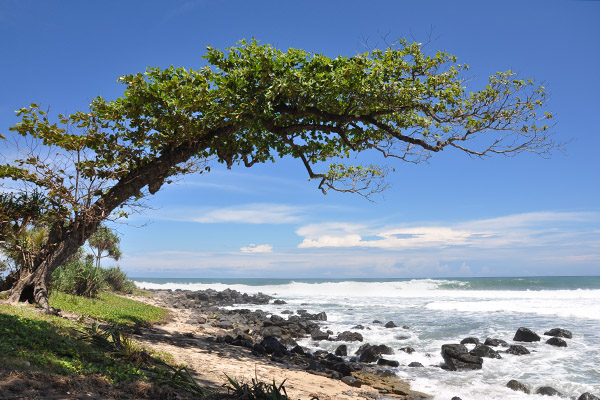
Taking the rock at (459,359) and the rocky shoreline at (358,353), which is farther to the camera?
the rock at (459,359)

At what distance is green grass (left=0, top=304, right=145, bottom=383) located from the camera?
581cm

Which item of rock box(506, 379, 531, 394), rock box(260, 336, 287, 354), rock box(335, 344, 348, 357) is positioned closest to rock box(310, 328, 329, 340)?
rock box(335, 344, 348, 357)

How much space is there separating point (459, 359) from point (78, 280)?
15.5 metres

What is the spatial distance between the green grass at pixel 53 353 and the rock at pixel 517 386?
29.7 ft

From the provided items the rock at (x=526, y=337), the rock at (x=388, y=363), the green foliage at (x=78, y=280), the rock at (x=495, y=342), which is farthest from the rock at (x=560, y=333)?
the green foliage at (x=78, y=280)

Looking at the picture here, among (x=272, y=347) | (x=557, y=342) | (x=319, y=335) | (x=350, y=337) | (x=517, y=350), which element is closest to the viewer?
(x=272, y=347)

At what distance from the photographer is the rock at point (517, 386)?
9.91 metres

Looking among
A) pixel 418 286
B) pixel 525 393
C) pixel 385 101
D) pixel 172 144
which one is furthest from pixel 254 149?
pixel 418 286

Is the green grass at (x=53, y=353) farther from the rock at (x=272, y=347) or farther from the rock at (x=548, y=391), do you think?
the rock at (x=548, y=391)

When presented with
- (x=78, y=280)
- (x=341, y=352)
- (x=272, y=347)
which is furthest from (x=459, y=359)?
(x=78, y=280)

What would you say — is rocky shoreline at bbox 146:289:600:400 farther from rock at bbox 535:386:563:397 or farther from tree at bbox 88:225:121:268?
tree at bbox 88:225:121:268

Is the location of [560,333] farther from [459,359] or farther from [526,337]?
[459,359]

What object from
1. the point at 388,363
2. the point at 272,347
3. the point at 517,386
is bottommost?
the point at 388,363

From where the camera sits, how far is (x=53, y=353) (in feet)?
21.2
